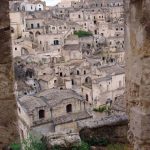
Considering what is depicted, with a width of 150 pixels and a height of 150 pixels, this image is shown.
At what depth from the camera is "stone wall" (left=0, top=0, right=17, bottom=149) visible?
204 inches

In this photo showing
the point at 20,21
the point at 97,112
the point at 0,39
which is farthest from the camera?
the point at 20,21

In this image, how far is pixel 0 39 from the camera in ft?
17.0

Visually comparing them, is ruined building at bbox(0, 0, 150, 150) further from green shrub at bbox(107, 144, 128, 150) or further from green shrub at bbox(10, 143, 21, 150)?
green shrub at bbox(107, 144, 128, 150)

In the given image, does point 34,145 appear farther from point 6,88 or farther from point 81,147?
point 6,88

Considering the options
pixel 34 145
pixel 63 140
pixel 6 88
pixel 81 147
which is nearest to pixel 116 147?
pixel 81 147

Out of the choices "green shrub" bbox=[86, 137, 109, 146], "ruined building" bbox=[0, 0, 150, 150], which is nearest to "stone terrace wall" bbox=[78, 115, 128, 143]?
"green shrub" bbox=[86, 137, 109, 146]

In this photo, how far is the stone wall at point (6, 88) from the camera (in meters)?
5.17

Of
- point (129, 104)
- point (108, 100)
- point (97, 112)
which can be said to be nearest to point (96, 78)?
point (108, 100)

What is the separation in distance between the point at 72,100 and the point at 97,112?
2.79 metres

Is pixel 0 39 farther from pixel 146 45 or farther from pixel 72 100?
pixel 72 100

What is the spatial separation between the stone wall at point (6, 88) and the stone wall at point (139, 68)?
5.81ft

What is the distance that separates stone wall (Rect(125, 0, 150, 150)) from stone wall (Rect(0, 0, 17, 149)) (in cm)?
177

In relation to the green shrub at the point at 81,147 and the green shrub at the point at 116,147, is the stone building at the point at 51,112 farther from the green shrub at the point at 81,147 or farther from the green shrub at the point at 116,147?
the green shrub at the point at 81,147

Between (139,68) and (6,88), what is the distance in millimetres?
1906
